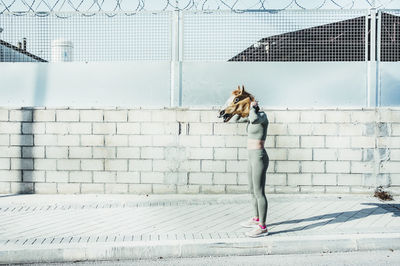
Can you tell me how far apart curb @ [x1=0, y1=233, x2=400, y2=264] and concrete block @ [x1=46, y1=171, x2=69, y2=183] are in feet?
9.18

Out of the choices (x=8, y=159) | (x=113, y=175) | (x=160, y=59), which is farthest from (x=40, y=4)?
(x=113, y=175)

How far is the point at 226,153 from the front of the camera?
6812 mm

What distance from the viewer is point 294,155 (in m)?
6.79

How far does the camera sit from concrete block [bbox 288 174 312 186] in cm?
681

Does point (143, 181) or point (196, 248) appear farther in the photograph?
point (143, 181)

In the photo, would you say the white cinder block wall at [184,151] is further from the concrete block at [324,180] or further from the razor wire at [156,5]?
the razor wire at [156,5]

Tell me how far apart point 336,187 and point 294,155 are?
982mm

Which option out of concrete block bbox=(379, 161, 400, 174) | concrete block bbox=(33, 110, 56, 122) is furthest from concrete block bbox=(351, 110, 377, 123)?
concrete block bbox=(33, 110, 56, 122)

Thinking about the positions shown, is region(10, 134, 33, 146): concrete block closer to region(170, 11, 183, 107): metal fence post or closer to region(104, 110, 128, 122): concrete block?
region(104, 110, 128, 122): concrete block

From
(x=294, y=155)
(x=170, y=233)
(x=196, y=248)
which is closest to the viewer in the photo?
(x=196, y=248)

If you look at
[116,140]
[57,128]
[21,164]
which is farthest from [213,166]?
[21,164]

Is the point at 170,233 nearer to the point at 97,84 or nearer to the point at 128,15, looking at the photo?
the point at 97,84

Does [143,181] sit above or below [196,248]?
above

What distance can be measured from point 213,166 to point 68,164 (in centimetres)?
270
